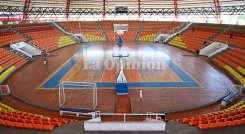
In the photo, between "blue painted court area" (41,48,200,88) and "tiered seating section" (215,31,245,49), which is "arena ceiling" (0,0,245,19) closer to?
"tiered seating section" (215,31,245,49)

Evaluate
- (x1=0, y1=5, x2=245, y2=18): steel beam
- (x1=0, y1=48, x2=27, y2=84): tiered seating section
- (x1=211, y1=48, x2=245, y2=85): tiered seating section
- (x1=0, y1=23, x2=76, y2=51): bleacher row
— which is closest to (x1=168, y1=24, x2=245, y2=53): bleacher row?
(x1=211, y1=48, x2=245, y2=85): tiered seating section

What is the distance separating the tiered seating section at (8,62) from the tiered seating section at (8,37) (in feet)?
7.94

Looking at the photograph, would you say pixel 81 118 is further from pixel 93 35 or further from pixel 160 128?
pixel 93 35

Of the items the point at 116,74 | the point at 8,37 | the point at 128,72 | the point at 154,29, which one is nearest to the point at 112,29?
the point at 154,29

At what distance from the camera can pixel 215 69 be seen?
2127cm

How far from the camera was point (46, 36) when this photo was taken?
35875 mm

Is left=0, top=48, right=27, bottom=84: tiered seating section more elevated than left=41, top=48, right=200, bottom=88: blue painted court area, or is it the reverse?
left=0, top=48, right=27, bottom=84: tiered seating section

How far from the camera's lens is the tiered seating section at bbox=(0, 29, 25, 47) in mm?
26497

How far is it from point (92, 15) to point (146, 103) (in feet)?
128

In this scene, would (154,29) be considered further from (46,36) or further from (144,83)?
(144,83)

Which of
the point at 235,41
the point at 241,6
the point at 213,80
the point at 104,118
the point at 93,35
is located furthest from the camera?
the point at 93,35

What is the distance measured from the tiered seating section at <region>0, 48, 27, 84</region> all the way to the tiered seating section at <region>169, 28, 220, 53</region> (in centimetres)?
2296

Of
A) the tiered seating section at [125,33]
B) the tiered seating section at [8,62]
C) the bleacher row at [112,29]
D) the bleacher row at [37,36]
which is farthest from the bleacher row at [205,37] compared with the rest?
the tiered seating section at [8,62]

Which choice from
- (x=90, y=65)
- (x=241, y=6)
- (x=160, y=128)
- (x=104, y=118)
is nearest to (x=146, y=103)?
(x=104, y=118)
